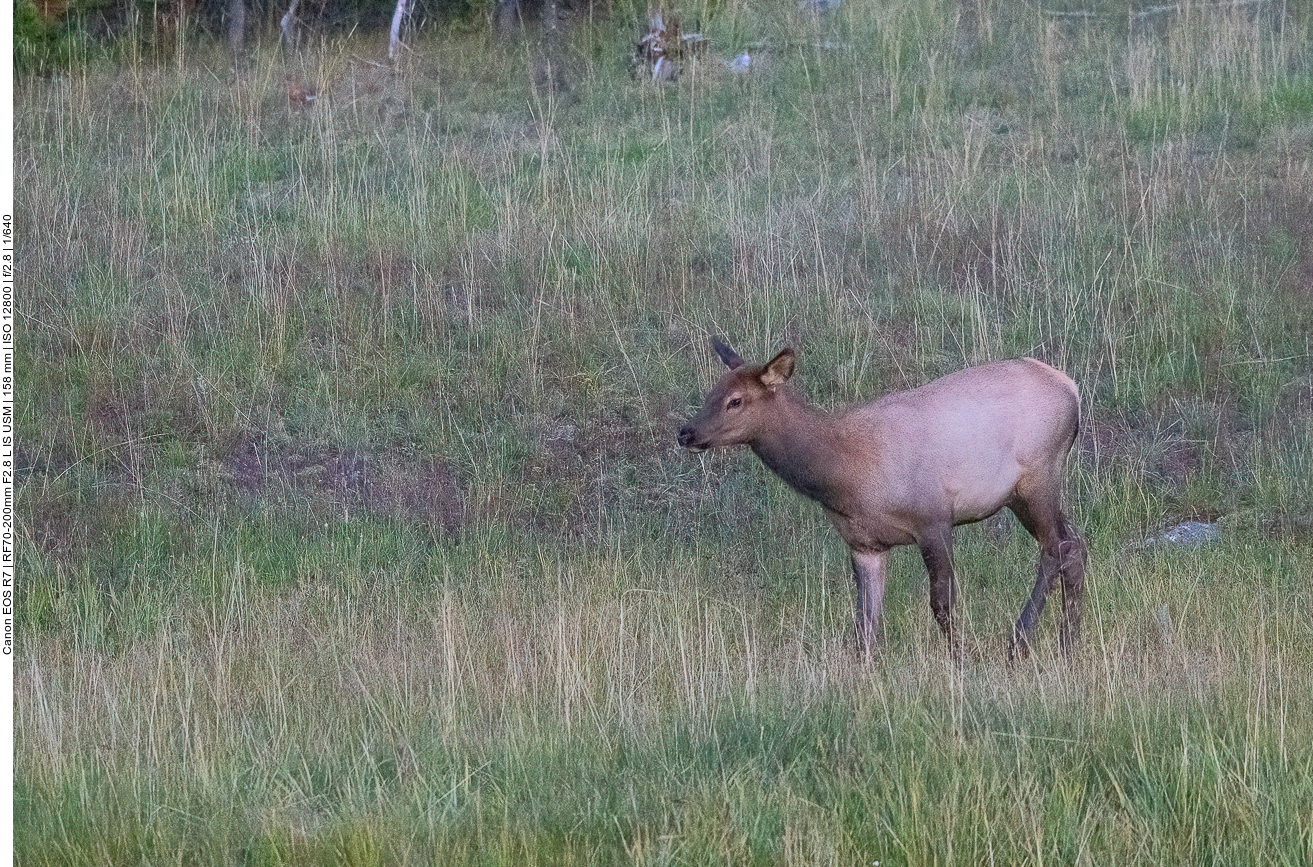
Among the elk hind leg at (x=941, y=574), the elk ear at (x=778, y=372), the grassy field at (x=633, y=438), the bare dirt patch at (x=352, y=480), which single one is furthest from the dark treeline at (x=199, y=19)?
the elk hind leg at (x=941, y=574)

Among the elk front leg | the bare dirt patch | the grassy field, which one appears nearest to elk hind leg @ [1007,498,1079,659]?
the grassy field

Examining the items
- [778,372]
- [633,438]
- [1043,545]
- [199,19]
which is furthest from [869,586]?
[199,19]

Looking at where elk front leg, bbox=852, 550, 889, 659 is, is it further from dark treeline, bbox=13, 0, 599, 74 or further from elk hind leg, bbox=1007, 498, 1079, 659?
dark treeline, bbox=13, 0, 599, 74

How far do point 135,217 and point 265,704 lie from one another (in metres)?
6.86

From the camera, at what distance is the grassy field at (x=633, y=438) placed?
198 inches

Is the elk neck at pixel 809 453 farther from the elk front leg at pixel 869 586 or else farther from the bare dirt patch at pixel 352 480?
the bare dirt patch at pixel 352 480

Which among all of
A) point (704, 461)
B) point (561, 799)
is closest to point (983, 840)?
point (561, 799)

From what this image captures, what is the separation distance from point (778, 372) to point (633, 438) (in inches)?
117

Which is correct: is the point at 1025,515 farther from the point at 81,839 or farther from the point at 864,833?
the point at 81,839

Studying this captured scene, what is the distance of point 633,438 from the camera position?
400 inches

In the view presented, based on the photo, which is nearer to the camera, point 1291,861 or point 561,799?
point 1291,861

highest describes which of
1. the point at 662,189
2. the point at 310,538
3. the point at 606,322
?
the point at 662,189

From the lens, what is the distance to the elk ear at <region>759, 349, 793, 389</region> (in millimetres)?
7195

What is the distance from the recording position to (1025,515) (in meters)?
7.53
